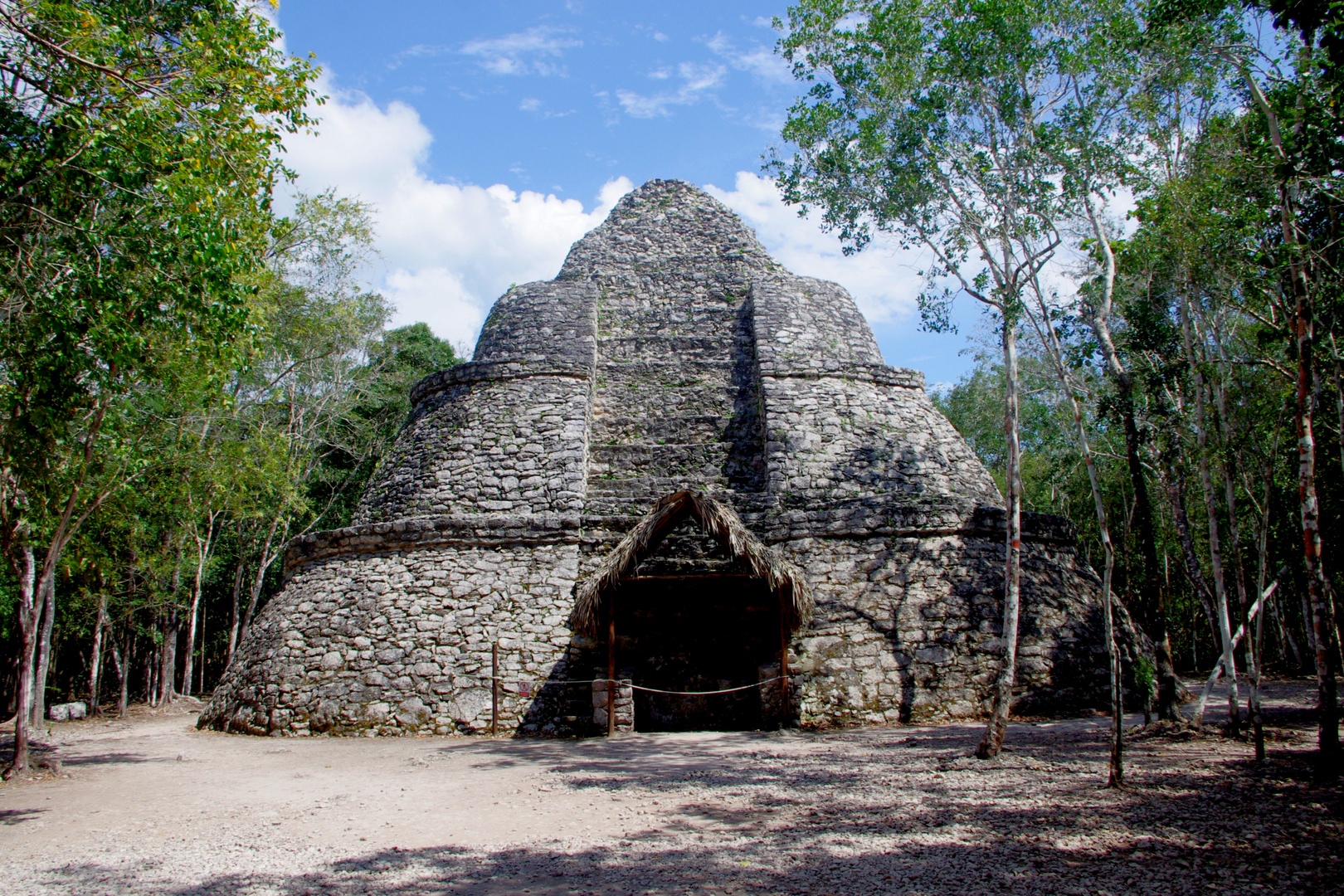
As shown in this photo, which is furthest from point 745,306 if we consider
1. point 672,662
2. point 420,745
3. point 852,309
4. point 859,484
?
point 420,745

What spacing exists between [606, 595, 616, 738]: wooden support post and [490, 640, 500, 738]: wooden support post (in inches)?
44.4

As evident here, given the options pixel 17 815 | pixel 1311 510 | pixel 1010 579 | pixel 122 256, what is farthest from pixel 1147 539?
pixel 17 815

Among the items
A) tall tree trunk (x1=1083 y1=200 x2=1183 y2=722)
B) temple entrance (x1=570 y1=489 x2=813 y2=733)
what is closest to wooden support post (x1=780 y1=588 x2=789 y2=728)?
temple entrance (x1=570 y1=489 x2=813 y2=733)

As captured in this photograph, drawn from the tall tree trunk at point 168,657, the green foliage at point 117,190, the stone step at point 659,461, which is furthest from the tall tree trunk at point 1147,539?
the tall tree trunk at point 168,657

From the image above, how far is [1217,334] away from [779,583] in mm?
4936

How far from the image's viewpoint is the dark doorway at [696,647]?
8.61 meters

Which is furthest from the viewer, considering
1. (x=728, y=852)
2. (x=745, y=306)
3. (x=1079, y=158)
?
(x=745, y=306)

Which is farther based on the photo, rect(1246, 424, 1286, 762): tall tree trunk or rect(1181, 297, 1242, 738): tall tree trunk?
rect(1181, 297, 1242, 738): tall tree trunk

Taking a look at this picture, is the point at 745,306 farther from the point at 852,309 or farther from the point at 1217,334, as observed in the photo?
the point at 1217,334

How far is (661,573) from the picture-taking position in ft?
27.1

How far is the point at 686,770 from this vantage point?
5.97 metres

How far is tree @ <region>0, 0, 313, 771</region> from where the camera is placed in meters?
4.75

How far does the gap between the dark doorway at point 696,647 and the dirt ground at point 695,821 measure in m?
1.45

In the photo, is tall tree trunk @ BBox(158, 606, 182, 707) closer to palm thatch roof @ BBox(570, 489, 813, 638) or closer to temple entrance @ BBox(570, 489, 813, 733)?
temple entrance @ BBox(570, 489, 813, 733)
